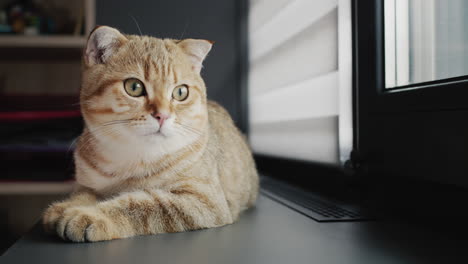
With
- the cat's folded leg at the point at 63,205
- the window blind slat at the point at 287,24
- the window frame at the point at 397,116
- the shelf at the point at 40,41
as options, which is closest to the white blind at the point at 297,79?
the window blind slat at the point at 287,24

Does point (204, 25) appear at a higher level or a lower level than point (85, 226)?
higher

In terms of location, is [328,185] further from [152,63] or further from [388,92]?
[152,63]

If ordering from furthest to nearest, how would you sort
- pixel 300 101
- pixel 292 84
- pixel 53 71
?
pixel 53 71 < pixel 292 84 < pixel 300 101

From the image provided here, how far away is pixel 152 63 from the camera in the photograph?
3.18 ft

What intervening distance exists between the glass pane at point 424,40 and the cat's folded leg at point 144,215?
54 centimetres

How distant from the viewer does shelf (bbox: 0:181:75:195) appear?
183 cm

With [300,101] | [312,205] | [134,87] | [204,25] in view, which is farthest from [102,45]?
[204,25]

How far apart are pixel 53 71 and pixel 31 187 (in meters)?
0.74

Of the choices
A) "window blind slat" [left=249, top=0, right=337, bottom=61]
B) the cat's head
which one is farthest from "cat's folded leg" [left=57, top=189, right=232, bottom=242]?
"window blind slat" [left=249, top=0, right=337, bottom=61]

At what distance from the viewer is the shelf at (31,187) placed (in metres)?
1.83

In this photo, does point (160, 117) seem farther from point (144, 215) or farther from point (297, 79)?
point (297, 79)

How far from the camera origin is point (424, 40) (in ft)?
3.29

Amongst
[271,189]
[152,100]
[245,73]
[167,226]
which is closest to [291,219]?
[167,226]

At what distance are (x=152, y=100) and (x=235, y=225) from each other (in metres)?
0.33
